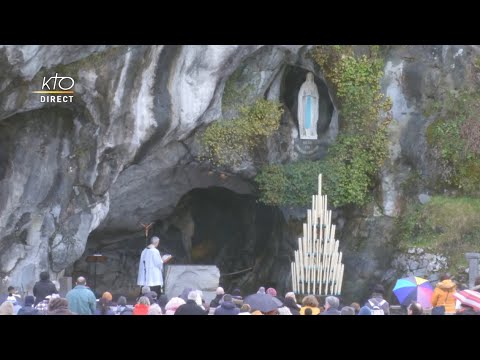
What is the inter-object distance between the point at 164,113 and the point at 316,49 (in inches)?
133

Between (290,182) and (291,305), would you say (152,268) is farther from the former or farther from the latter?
(291,305)

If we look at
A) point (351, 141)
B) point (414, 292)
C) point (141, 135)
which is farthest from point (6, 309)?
point (351, 141)

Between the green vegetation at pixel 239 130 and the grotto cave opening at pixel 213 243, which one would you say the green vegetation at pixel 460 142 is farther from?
the grotto cave opening at pixel 213 243

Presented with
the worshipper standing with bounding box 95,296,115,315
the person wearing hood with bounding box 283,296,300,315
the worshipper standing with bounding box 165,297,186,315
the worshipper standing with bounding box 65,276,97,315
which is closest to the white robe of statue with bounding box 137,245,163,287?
the worshipper standing with bounding box 95,296,115,315

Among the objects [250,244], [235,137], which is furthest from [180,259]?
[235,137]

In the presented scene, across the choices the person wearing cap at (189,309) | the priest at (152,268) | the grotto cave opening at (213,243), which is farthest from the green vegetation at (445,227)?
the person wearing cap at (189,309)

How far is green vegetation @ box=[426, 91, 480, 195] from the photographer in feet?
71.0

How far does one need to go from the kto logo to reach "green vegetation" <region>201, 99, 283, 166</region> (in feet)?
10.3

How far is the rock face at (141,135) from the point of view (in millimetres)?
19891

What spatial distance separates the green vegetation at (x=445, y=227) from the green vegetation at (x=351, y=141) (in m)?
1.17

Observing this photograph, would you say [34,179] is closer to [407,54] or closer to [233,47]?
[233,47]

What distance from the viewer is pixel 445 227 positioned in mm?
21141

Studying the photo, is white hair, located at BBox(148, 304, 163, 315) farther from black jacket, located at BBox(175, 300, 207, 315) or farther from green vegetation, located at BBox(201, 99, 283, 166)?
green vegetation, located at BBox(201, 99, 283, 166)

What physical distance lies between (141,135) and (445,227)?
5.86 metres
